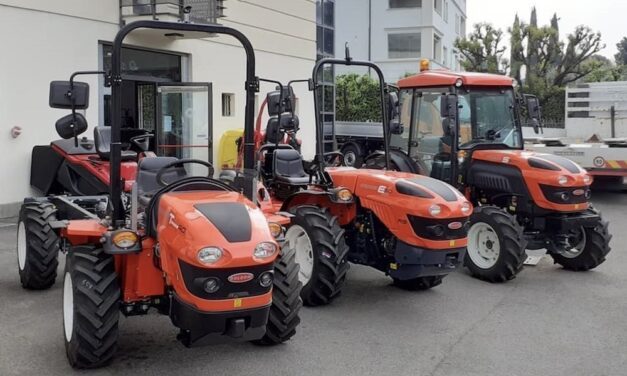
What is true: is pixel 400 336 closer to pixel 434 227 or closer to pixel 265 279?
pixel 434 227

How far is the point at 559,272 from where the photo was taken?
8094 mm

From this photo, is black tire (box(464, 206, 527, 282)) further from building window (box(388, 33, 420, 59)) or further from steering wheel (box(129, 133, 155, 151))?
building window (box(388, 33, 420, 59))

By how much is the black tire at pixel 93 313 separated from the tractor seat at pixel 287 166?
3.72 metres

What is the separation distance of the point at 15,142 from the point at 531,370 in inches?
350

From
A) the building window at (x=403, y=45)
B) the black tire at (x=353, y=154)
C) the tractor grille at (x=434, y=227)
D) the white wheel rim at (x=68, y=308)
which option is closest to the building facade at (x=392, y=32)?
the building window at (x=403, y=45)

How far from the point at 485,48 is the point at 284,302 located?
29374mm

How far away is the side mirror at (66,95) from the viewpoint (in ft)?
17.9

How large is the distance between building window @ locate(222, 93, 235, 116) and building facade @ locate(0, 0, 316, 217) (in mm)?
24

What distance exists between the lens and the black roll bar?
4.47 meters

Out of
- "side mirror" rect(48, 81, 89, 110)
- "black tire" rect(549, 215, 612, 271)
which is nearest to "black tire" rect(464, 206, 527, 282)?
"black tire" rect(549, 215, 612, 271)

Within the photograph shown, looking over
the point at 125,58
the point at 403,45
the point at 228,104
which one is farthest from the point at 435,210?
the point at 403,45

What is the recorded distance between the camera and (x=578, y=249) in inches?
321

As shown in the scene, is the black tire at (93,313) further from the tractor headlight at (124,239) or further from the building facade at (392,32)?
the building facade at (392,32)

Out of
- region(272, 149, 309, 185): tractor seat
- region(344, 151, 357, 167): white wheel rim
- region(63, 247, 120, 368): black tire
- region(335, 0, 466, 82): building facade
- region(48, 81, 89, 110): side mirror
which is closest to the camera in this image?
region(63, 247, 120, 368): black tire
